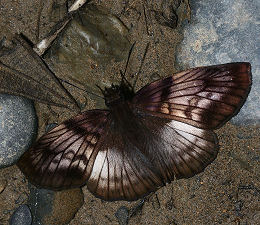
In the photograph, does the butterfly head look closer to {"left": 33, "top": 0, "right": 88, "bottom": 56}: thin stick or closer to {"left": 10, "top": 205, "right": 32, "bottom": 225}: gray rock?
{"left": 33, "top": 0, "right": 88, "bottom": 56}: thin stick

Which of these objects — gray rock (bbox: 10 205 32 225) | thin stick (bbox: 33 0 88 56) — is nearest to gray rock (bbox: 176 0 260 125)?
thin stick (bbox: 33 0 88 56)

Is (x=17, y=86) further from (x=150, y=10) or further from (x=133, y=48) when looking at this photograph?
(x=150, y=10)

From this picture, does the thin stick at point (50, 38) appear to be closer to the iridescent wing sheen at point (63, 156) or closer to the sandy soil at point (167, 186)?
the sandy soil at point (167, 186)

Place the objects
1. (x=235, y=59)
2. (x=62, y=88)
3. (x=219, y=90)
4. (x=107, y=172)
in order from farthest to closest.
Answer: (x=62, y=88)
(x=235, y=59)
(x=107, y=172)
(x=219, y=90)

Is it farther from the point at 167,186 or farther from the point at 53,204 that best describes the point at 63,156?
the point at 167,186

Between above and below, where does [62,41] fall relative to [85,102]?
above

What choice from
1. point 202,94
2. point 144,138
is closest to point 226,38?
point 202,94

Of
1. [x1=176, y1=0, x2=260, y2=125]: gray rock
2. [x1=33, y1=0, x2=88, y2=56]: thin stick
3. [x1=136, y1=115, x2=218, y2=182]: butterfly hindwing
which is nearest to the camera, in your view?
[x1=136, y1=115, x2=218, y2=182]: butterfly hindwing

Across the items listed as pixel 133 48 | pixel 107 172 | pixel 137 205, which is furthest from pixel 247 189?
pixel 133 48
